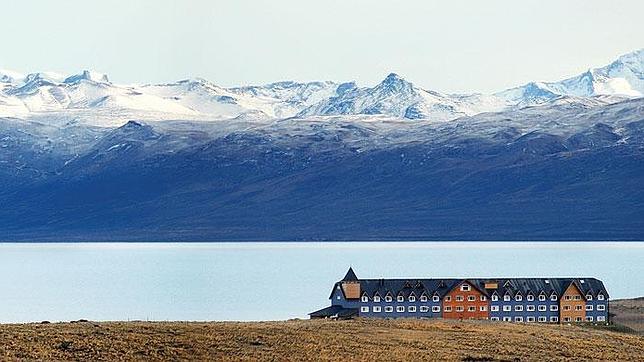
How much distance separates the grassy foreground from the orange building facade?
137 feet

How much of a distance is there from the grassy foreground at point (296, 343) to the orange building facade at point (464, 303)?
1641 inches

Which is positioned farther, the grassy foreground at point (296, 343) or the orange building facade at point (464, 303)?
the orange building facade at point (464, 303)

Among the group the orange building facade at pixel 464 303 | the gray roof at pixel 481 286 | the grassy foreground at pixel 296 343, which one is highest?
the gray roof at pixel 481 286

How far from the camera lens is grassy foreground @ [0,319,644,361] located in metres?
53.4

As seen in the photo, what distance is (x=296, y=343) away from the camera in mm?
57562

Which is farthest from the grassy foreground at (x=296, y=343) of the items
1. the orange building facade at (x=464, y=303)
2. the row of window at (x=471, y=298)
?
the orange building facade at (x=464, y=303)

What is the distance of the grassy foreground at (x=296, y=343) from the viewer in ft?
175

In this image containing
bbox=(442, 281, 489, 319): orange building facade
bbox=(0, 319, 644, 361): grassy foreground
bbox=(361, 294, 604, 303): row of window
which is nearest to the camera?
bbox=(0, 319, 644, 361): grassy foreground

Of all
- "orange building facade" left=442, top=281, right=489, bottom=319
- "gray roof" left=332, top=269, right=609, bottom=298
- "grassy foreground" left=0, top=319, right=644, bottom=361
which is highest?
"gray roof" left=332, top=269, right=609, bottom=298

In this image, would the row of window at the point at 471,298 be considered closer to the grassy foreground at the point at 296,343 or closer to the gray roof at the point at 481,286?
the gray roof at the point at 481,286

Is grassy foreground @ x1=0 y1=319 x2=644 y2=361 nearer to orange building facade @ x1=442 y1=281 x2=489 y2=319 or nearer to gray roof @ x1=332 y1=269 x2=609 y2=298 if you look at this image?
gray roof @ x1=332 y1=269 x2=609 y2=298

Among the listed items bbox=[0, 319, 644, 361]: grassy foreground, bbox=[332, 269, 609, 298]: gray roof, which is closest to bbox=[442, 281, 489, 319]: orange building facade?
bbox=[332, 269, 609, 298]: gray roof

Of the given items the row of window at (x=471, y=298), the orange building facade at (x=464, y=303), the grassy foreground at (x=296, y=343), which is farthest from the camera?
the orange building facade at (x=464, y=303)

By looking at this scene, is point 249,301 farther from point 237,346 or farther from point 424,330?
point 237,346
